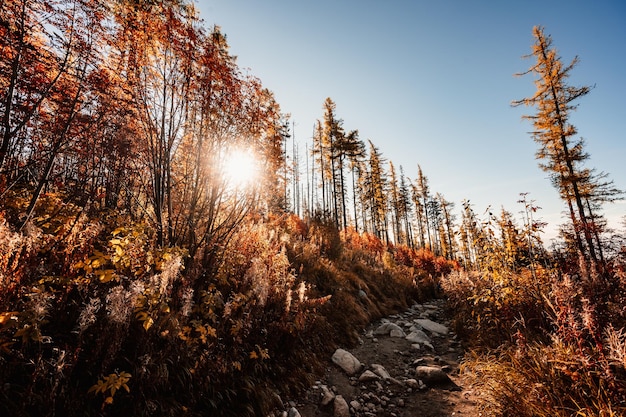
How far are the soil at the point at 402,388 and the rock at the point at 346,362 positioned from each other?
0.30 ft

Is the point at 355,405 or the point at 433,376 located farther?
the point at 433,376

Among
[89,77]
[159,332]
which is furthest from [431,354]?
[89,77]

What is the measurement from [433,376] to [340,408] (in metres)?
1.90

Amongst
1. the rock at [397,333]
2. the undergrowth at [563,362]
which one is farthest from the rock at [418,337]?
the undergrowth at [563,362]

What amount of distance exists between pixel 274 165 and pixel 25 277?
3.89m

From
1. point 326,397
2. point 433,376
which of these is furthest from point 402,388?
point 326,397

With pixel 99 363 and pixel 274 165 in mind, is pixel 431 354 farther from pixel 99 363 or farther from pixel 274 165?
pixel 99 363

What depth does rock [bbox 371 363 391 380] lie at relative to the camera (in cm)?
493

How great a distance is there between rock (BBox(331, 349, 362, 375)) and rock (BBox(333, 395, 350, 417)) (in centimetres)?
100

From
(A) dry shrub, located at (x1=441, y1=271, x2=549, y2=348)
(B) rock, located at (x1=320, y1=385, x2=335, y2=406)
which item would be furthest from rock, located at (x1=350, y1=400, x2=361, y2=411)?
(A) dry shrub, located at (x1=441, y1=271, x2=549, y2=348)

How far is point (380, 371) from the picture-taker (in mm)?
5012

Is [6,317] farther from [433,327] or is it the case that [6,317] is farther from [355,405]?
[433,327]

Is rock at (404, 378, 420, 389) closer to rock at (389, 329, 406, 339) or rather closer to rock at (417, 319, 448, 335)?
rock at (389, 329, 406, 339)

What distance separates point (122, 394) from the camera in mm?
2426
